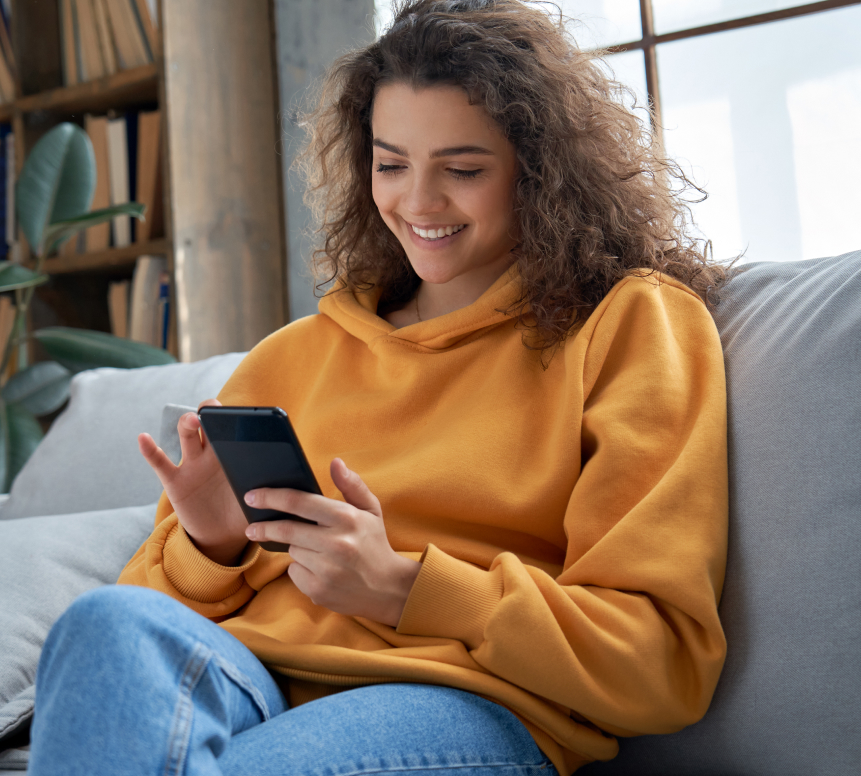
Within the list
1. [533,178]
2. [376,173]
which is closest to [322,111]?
[376,173]

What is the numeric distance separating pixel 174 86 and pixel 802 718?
201cm

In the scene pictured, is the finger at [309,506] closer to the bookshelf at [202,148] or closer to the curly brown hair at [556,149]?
the curly brown hair at [556,149]

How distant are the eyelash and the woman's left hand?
419mm

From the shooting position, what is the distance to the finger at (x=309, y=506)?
2.51ft

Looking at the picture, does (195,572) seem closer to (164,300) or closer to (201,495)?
(201,495)

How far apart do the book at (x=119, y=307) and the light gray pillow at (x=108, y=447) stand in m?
0.83

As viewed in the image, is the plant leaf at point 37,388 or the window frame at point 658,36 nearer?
the window frame at point 658,36

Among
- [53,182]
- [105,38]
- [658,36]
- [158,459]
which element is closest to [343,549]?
[158,459]

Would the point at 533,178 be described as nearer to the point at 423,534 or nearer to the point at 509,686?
the point at 423,534

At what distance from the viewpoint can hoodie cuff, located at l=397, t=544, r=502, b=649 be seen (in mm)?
785

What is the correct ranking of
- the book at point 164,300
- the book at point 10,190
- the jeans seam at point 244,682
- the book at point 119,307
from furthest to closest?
1. the book at point 10,190
2. the book at point 119,307
3. the book at point 164,300
4. the jeans seam at point 244,682

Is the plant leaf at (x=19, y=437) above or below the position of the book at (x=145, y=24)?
below

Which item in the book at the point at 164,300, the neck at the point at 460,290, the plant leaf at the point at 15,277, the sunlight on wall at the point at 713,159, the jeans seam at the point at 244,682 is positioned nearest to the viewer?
the jeans seam at the point at 244,682

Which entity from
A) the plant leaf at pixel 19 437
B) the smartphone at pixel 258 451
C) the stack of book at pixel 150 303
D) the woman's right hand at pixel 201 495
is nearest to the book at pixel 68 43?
the stack of book at pixel 150 303
